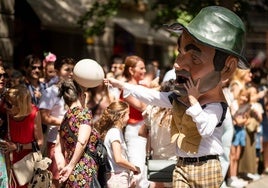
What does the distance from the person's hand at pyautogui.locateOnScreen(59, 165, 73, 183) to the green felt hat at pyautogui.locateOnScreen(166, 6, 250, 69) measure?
5.22 ft

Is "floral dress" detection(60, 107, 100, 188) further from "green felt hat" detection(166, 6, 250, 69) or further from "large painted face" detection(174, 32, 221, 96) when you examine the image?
"green felt hat" detection(166, 6, 250, 69)

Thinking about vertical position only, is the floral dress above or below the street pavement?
above

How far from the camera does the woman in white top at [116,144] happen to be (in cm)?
613

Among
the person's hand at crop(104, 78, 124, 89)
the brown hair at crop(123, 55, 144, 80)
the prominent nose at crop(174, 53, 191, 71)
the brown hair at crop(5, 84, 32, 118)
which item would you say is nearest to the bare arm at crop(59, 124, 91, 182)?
the person's hand at crop(104, 78, 124, 89)

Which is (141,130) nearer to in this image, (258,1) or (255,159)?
(255,159)

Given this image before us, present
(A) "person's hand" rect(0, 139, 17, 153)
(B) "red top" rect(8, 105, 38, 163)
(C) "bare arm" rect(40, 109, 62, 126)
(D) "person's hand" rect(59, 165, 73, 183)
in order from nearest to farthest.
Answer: (D) "person's hand" rect(59, 165, 73, 183), (A) "person's hand" rect(0, 139, 17, 153), (B) "red top" rect(8, 105, 38, 163), (C) "bare arm" rect(40, 109, 62, 126)

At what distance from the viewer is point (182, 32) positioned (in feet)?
17.1

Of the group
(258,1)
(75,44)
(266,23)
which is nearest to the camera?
(258,1)

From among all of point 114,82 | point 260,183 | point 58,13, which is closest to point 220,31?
point 114,82

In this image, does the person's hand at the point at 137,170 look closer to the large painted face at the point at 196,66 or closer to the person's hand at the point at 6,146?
the person's hand at the point at 6,146

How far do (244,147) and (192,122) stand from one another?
5.48 m

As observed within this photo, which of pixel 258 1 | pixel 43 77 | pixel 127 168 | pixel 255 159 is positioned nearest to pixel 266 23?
pixel 258 1

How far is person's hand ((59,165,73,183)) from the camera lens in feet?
17.6

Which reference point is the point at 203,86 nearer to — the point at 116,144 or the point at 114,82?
the point at 114,82
